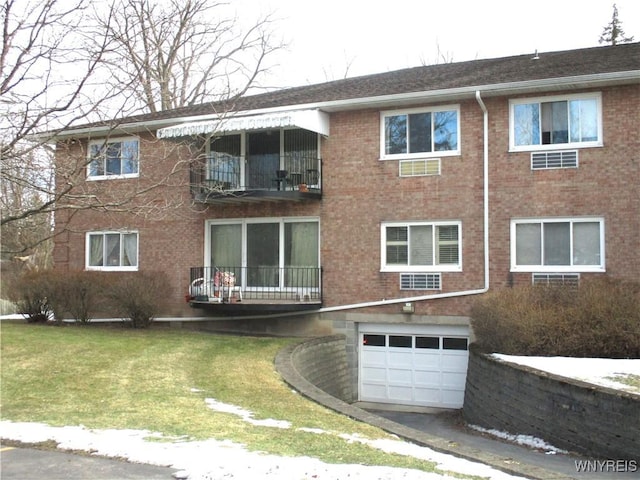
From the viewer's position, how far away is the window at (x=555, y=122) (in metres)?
15.3

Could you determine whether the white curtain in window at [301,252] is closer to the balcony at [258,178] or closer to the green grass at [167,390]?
the balcony at [258,178]

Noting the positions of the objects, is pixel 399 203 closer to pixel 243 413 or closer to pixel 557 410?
pixel 557 410

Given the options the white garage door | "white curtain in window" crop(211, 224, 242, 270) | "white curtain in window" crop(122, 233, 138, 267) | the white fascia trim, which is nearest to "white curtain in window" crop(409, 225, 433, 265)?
the white garage door

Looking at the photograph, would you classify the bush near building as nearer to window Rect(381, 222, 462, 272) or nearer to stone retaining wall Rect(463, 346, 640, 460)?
window Rect(381, 222, 462, 272)

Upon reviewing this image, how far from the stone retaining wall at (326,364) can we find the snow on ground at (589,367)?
14.1 feet

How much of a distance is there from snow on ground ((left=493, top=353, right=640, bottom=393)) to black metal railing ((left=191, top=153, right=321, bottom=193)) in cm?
748

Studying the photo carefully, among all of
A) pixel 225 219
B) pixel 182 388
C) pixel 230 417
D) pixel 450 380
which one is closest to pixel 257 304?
pixel 225 219

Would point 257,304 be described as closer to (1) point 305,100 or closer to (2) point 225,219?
(2) point 225,219

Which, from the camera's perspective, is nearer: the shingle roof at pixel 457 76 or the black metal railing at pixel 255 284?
the shingle roof at pixel 457 76

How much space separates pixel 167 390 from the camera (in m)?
10.4

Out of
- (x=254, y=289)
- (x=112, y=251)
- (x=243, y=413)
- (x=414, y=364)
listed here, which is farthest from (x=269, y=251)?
(x=243, y=413)

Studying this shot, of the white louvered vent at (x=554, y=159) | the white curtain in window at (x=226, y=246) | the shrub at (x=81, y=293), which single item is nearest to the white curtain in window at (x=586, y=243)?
the white louvered vent at (x=554, y=159)

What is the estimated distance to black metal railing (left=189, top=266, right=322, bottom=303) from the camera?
17.6 metres

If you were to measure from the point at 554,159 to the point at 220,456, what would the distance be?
459 inches
